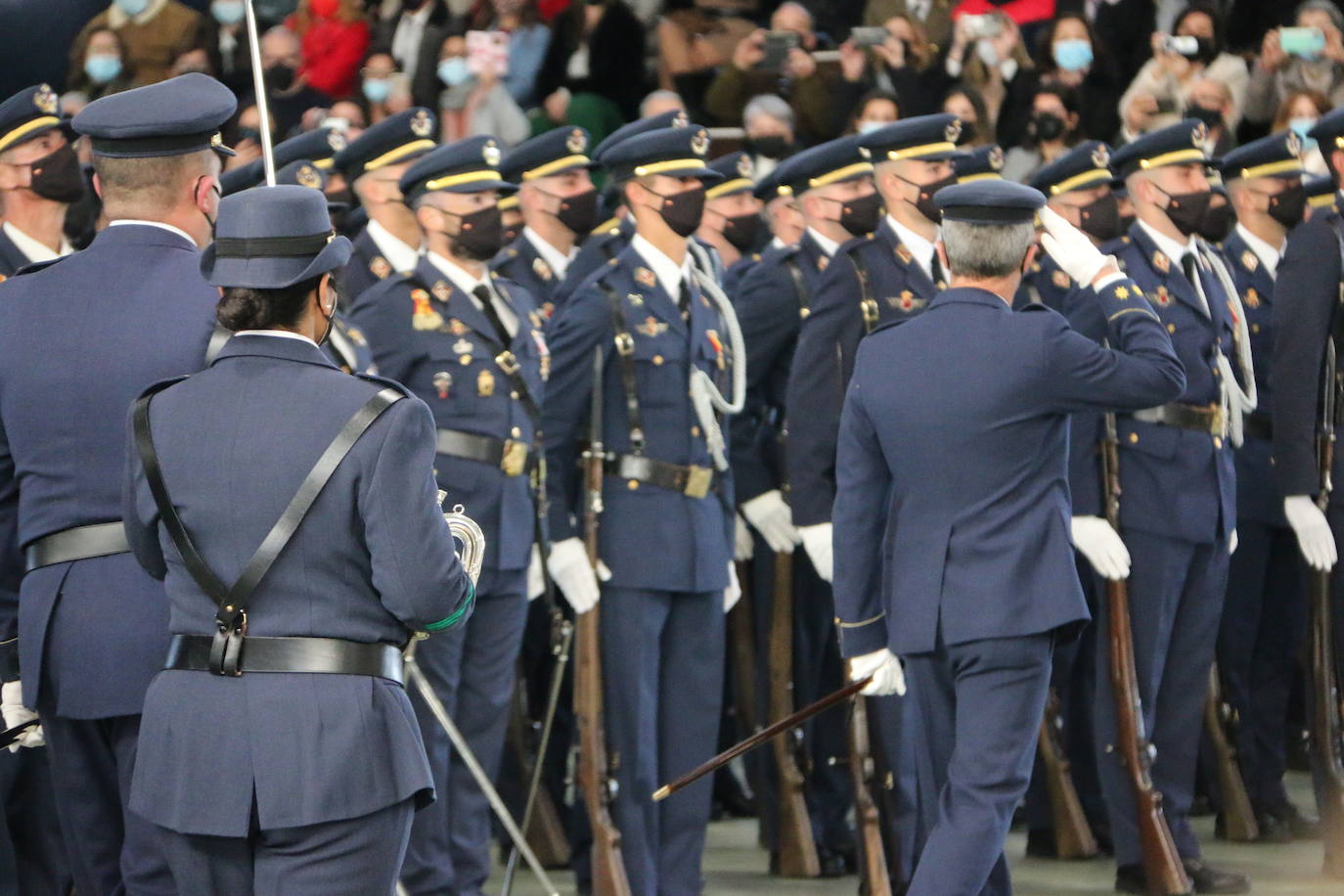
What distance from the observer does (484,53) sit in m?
10.5

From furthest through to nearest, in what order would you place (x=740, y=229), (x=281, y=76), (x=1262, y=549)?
(x=281, y=76) → (x=740, y=229) → (x=1262, y=549)

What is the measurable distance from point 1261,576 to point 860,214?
1785 millimetres

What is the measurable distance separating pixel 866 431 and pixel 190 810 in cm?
193

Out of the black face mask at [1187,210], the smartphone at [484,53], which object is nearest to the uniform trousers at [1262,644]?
the black face mask at [1187,210]

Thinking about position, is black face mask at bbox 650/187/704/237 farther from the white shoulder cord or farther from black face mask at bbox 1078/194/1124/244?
black face mask at bbox 1078/194/1124/244

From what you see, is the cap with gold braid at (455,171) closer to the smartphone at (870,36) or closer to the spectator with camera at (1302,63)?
the smartphone at (870,36)

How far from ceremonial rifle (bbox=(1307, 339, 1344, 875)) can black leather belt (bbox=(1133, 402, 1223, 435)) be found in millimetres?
366

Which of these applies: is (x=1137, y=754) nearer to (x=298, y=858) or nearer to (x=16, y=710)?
(x=16, y=710)

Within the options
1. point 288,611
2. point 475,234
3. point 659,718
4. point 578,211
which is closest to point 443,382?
point 475,234

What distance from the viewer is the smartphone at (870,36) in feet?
33.7

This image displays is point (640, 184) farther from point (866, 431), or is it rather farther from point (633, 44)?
point (633, 44)

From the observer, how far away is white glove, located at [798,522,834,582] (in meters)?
5.85

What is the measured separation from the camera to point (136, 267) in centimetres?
397

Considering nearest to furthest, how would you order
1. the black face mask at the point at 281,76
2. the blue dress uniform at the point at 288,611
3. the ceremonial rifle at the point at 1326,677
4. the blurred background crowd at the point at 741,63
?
the blue dress uniform at the point at 288,611 → the ceremonial rifle at the point at 1326,677 → the blurred background crowd at the point at 741,63 → the black face mask at the point at 281,76
